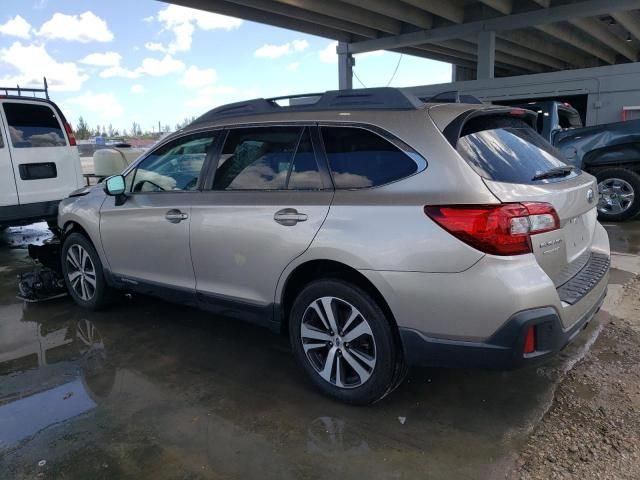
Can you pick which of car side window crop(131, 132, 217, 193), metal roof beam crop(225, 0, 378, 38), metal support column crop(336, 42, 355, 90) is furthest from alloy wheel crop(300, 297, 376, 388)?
metal support column crop(336, 42, 355, 90)

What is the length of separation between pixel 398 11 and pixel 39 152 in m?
14.5

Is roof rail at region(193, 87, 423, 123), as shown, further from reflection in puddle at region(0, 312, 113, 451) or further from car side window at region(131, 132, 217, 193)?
reflection in puddle at region(0, 312, 113, 451)

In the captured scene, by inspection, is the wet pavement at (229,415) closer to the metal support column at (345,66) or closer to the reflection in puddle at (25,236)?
the reflection in puddle at (25,236)

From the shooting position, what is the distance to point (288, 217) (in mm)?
3027

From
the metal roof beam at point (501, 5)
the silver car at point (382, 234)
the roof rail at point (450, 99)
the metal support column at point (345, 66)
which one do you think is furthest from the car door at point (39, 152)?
the metal support column at point (345, 66)

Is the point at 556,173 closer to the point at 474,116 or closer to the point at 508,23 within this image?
the point at 474,116

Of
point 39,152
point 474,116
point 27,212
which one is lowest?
point 27,212

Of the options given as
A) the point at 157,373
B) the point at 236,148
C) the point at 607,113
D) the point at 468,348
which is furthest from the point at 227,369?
the point at 607,113

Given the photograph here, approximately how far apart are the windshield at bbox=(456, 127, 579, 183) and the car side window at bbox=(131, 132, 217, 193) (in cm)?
188

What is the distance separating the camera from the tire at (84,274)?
15.2 ft

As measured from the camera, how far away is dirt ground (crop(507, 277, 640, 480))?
94.6 inches

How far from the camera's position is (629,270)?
5.48 m

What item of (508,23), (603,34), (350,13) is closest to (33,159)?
(350,13)

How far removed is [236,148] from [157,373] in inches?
65.9
